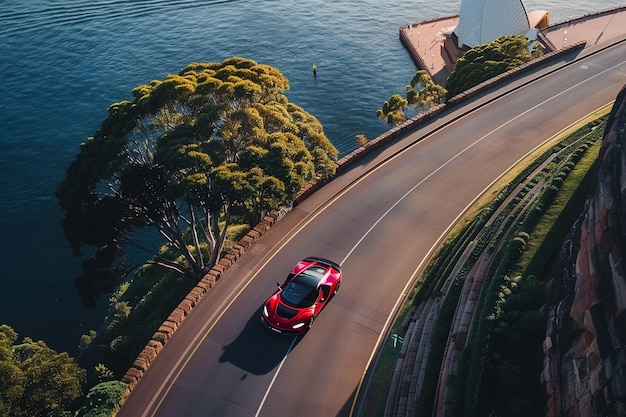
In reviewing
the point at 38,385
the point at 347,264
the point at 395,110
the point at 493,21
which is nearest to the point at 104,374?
the point at 38,385

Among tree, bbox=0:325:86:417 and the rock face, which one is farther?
tree, bbox=0:325:86:417

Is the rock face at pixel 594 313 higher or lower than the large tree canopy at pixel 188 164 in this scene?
higher

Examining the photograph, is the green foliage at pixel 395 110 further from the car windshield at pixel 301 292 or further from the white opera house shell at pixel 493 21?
the white opera house shell at pixel 493 21

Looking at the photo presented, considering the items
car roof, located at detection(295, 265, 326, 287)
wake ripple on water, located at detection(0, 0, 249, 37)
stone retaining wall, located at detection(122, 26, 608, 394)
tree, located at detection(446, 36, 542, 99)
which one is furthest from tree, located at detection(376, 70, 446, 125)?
wake ripple on water, located at detection(0, 0, 249, 37)

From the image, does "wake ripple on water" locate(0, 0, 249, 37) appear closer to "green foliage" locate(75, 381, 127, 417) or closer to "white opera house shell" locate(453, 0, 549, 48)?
"white opera house shell" locate(453, 0, 549, 48)

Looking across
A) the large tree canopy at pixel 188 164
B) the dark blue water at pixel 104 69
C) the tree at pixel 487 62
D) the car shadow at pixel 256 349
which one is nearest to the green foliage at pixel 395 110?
the tree at pixel 487 62

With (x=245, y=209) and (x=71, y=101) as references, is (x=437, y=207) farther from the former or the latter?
(x=71, y=101)
